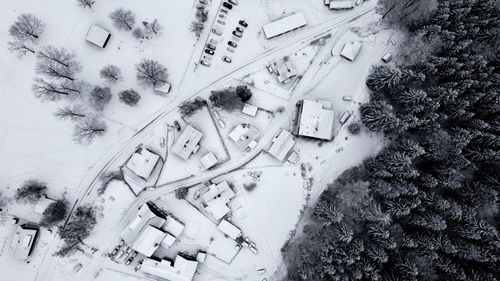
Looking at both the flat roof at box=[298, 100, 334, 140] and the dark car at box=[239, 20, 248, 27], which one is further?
the dark car at box=[239, 20, 248, 27]

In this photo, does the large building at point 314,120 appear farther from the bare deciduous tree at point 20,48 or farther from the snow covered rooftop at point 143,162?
the bare deciduous tree at point 20,48

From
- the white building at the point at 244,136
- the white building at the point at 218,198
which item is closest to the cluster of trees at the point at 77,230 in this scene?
the white building at the point at 218,198

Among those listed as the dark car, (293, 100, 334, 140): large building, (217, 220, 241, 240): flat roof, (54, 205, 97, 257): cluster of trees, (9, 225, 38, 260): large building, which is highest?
the dark car

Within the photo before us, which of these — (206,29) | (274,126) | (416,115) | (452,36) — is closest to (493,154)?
(416,115)

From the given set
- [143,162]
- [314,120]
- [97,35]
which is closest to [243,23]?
[314,120]

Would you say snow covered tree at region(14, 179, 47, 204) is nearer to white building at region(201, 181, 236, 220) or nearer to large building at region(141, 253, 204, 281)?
large building at region(141, 253, 204, 281)

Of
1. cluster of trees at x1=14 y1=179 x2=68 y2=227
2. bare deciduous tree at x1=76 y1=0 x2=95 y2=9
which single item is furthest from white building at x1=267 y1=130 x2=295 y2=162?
bare deciduous tree at x1=76 y1=0 x2=95 y2=9

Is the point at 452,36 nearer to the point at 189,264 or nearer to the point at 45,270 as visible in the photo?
the point at 189,264
